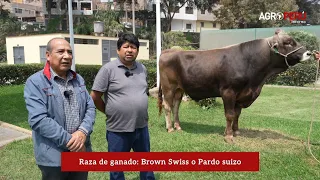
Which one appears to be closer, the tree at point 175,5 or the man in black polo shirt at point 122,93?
the man in black polo shirt at point 122,93

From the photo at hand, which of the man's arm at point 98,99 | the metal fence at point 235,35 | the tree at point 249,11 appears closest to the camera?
the man's arm at point 98,99

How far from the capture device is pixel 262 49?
219 inches

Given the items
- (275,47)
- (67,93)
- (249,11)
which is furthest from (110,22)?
(67,93)

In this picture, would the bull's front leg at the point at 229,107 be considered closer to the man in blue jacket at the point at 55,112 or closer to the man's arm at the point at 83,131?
the man's arm at the point at 83,131

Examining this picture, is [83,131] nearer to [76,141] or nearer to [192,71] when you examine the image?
[76,141]

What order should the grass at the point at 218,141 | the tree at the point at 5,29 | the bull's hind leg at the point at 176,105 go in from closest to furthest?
the grass at the point at 218,141 < the bull's hind leg at the point at 176,105 < the tree at the point at 5,29

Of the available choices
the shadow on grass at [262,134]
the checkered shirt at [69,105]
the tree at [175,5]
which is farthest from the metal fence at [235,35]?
the checkered shirt at [69,105]

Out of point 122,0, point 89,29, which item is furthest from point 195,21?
point 89,29

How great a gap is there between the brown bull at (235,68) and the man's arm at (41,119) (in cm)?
380

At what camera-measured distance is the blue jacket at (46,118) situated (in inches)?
96.9

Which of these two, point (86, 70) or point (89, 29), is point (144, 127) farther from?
point (89, 29)

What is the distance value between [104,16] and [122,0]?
3671 mm

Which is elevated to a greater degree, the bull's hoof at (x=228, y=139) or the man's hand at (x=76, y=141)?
the man's hand at (x=76, y=141)

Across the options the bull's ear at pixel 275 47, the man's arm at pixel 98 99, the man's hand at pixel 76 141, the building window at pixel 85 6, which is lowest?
the man's hand at pixel 76 141
